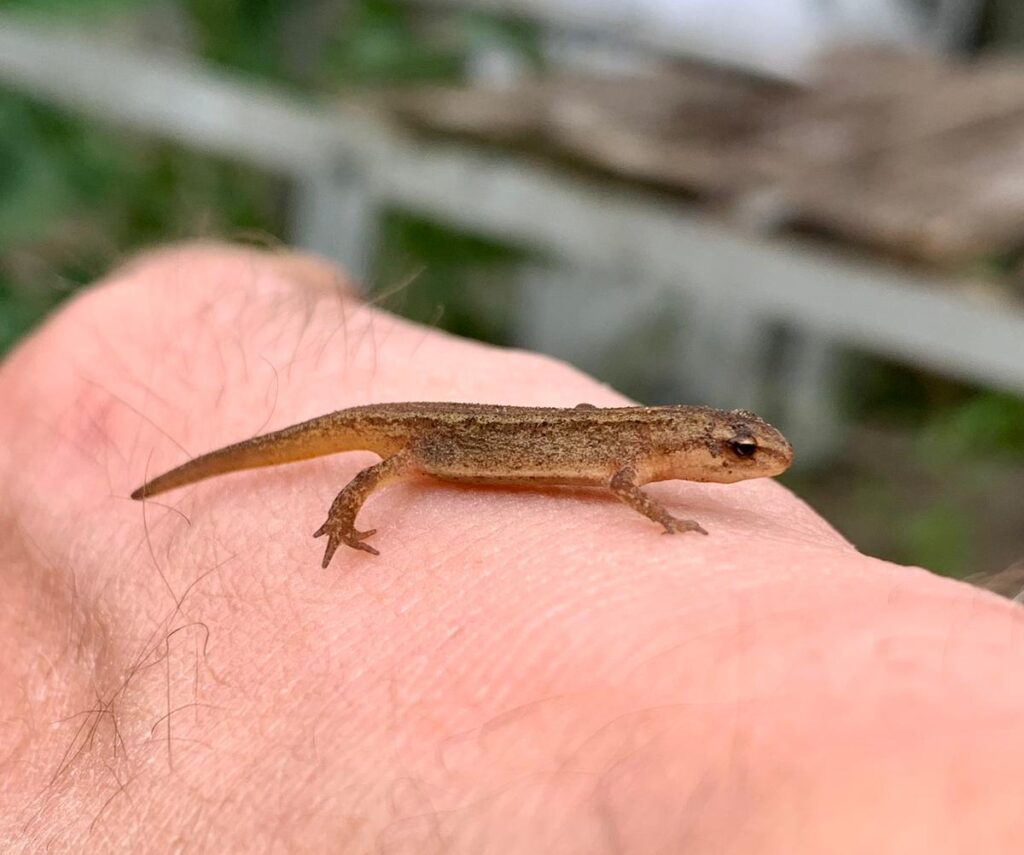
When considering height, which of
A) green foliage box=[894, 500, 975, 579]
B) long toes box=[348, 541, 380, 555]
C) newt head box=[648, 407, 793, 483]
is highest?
newt head box=[648, 407, 793, 483]

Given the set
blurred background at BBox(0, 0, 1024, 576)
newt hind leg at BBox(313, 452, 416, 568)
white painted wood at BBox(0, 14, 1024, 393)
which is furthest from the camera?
blurred background at BBox(0, 0, 1024, 576)

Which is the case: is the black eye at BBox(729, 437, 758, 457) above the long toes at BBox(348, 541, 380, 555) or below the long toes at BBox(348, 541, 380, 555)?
above

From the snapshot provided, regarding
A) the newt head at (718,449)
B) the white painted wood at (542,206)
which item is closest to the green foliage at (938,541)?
the white painted wood at (542,206)

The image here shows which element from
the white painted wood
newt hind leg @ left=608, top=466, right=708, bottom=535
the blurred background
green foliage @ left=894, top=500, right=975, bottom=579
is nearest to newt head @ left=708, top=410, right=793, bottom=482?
newt hind leg @ left=608, top=466, right=708, bottom=535

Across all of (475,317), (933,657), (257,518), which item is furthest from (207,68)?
(933,657)

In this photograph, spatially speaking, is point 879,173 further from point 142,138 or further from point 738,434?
point 142,138

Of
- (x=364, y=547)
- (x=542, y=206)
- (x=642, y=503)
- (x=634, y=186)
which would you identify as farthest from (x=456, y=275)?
(x=364, y=547)

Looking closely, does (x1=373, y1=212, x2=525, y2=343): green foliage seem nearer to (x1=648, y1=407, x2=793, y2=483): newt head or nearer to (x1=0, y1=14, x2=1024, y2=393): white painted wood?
(x1=0, y1=14, x2=1024, y2=393): white painted wood

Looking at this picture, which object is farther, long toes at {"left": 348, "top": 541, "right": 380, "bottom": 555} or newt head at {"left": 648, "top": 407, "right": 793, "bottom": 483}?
newt head at {"left": 648, "top": 407, "right": 793, "bottom": 483}

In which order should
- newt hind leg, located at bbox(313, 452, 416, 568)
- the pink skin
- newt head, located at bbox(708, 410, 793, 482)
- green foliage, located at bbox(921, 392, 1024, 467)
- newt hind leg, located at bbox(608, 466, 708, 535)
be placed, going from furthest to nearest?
green foliage, located at bbox(921, 392, 1024, 467), newt head, located at bbox(708, 410, 793, 482), newt hind leg, located at bbox(313, 452, 416, 568), newt hind leg, located at bbox(608, 466, 708, 535), the pink skin
